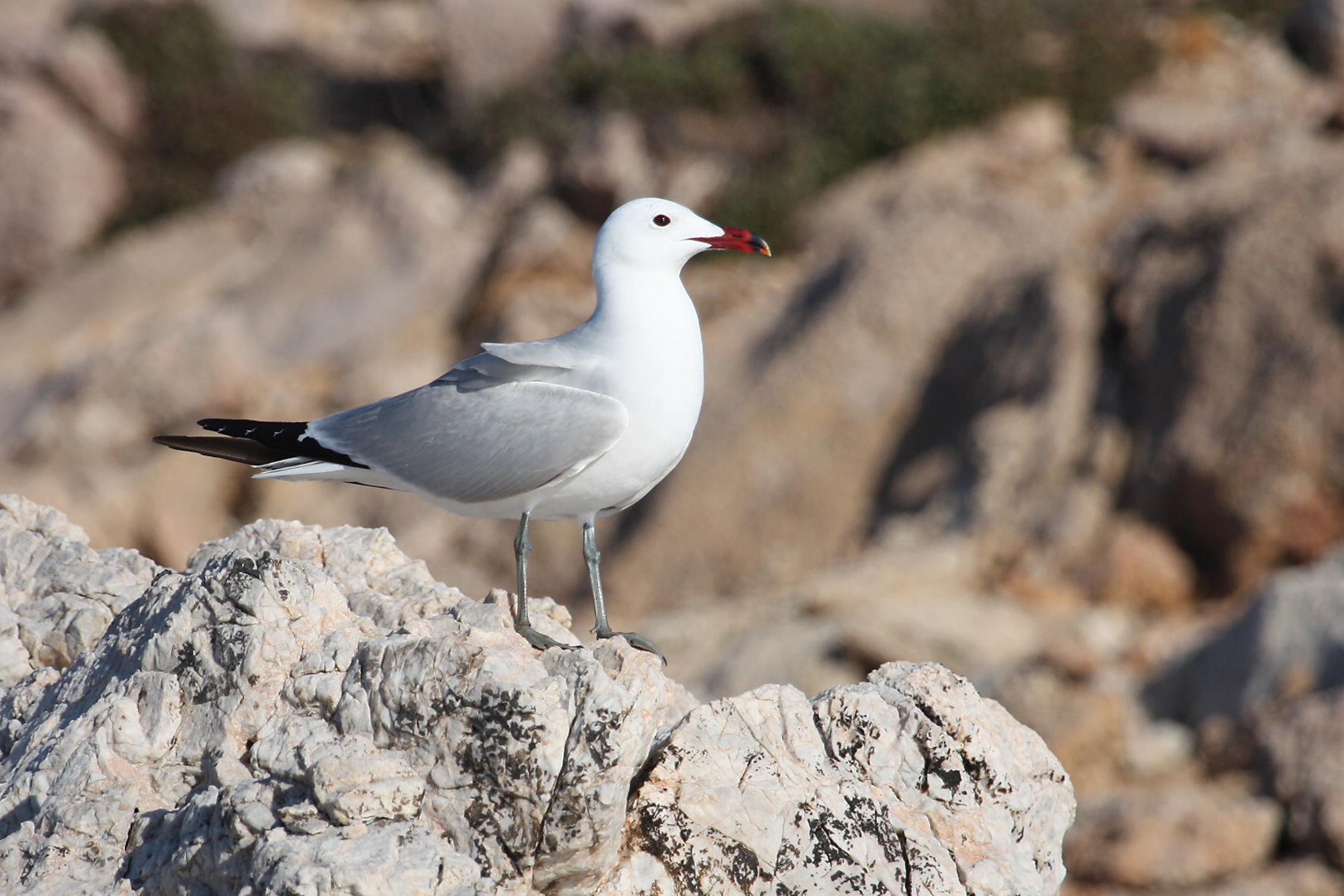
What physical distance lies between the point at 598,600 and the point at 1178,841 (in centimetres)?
419

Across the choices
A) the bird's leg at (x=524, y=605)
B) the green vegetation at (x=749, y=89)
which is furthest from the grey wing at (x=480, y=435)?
the green vegetation at (x=749, y=89)

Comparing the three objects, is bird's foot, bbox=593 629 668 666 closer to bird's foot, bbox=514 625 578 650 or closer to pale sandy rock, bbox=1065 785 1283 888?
bird's foot, bbox=514 625 578 650

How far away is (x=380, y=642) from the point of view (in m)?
3.67

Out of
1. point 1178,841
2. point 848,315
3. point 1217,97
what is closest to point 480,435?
point 1178,841

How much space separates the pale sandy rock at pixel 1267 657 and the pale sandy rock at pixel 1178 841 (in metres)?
0.78

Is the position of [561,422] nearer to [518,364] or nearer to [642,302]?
[518,364]

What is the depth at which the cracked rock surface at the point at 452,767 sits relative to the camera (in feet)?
11.2

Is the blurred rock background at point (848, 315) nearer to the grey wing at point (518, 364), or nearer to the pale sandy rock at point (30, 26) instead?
the pale sandy rock at point (30, 26)

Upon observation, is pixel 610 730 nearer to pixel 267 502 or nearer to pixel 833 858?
pixel 833 858

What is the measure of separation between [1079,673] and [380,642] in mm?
6304

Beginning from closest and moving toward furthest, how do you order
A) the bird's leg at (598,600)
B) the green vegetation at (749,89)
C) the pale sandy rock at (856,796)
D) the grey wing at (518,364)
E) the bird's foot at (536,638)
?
the pale sandy rock at (856,796)
the bird's foot at (536,638)
the bird's leg at (598,600)
the grey wing at (518,364)
the green vegetation at (749,89)

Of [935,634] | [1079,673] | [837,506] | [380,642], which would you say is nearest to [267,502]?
[837,506]

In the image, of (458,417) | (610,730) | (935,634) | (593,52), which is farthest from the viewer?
(593,52)

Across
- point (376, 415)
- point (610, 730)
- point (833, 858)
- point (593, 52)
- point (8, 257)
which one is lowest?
point (833, 858)
